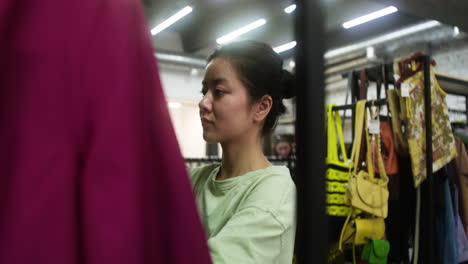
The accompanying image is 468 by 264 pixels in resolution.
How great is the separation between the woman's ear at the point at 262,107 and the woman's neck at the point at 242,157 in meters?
0.06

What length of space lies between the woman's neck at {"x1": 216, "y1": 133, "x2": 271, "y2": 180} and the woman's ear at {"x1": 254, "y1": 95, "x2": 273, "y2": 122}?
6 cm

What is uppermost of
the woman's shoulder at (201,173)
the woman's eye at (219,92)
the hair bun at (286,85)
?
the hair bun at (286,85)

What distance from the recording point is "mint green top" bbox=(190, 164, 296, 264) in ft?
1.91

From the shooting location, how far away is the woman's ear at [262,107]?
3.07ft

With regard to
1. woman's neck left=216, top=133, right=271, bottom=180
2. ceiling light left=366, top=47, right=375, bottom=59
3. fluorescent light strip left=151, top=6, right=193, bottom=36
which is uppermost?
fluorescent light strip left=151, top=6, right=193, bottom=36

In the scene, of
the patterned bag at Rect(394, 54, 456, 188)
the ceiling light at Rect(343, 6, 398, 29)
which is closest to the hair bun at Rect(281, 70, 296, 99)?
the patterned bag at Rect(394, 54, 456, 188)

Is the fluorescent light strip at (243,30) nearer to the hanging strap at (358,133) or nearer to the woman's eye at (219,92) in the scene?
the hanging strap at (358,133)

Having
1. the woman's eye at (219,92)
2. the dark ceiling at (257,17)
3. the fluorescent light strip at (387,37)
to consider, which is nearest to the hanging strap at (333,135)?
the woman's eye at (219,92)

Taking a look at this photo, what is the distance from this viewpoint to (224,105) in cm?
85

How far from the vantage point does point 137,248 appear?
29 centimetres

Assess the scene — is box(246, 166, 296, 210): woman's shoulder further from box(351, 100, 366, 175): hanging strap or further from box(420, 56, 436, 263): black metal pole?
box(420, 56, 436, 263): black metal pole

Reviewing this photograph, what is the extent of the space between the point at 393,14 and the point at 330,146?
3714 millimetres

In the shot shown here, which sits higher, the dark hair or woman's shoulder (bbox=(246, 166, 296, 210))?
the dark hair

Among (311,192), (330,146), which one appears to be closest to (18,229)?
(311,192)
